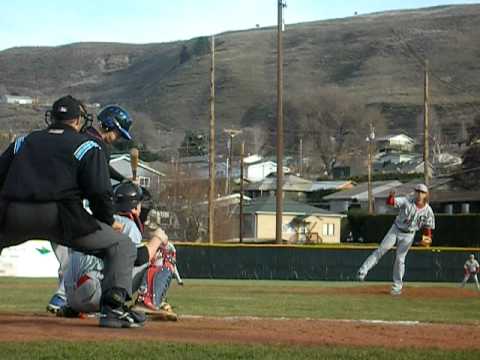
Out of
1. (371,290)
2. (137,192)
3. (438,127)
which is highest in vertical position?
(438,127)

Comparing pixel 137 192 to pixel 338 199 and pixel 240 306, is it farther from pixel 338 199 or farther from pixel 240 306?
pixel 338 199

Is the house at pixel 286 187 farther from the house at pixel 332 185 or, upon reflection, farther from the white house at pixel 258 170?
the white house at pixel 258 170

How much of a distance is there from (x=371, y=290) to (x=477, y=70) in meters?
159

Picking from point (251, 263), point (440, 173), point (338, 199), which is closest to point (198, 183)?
point (338, 199)

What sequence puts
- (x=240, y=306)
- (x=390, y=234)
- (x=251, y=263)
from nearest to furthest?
(x=240, y=306) → (x=390, y=234) → (x=251, y=263)

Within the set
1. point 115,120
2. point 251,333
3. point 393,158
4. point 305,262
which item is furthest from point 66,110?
point 393,158

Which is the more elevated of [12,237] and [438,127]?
[438,127]

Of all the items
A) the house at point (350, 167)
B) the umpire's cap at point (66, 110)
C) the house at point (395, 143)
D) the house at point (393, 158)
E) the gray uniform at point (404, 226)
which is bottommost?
the gray uniform at point (404, 226)

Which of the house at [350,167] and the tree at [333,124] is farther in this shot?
the tree at [333,124]

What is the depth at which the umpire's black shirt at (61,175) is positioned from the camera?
731 cm

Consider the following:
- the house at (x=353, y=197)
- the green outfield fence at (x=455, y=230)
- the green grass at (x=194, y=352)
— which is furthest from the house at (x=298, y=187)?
the green grass at (x=194, y=352)

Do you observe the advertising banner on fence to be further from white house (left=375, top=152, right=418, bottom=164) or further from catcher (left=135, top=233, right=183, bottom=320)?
white house (left=375, top=152, right=418, bottom=164)

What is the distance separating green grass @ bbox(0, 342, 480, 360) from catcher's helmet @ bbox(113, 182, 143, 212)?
2426 millimetres

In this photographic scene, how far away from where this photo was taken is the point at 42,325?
8250mm
